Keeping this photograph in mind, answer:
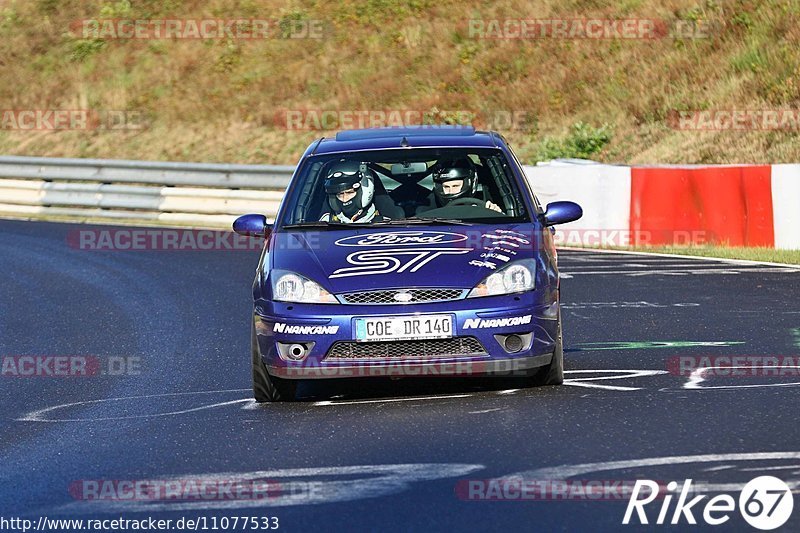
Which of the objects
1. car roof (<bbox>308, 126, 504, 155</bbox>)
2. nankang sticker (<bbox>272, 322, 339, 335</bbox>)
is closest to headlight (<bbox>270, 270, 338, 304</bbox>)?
nankang sticker (<bbox>272, 322, 339, 335</bbox>)

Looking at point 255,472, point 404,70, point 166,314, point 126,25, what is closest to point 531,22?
point 404,70

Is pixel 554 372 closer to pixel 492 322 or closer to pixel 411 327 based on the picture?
pixel 492 322

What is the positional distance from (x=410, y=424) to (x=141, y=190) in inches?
702

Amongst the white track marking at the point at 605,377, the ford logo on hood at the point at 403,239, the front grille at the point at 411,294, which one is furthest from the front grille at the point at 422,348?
the white track marking at the point at 605,377

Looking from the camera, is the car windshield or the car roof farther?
the car roof

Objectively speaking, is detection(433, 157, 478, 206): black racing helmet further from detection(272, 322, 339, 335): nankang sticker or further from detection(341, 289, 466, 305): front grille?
detection(272, 322, 339, 335): nankang sticker

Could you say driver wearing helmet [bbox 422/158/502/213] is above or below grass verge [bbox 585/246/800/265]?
above

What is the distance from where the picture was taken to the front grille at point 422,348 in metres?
7.98

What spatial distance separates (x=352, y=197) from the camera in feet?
31.0

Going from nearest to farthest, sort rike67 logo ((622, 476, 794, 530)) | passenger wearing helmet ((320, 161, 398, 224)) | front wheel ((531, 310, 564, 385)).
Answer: rike67 logo ((622, 476, 794, 530)), front wheel ((531, 310, 564, 385)), passenger wearing helmet ((320, 161, 398, 224))

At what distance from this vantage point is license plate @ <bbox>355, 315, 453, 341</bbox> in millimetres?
7957

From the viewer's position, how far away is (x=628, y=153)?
87.7 feet

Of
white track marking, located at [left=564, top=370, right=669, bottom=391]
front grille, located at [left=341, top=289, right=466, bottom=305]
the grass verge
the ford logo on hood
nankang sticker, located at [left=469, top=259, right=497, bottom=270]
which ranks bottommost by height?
the grass verge

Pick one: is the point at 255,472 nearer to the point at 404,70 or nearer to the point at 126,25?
the point at 404,70
